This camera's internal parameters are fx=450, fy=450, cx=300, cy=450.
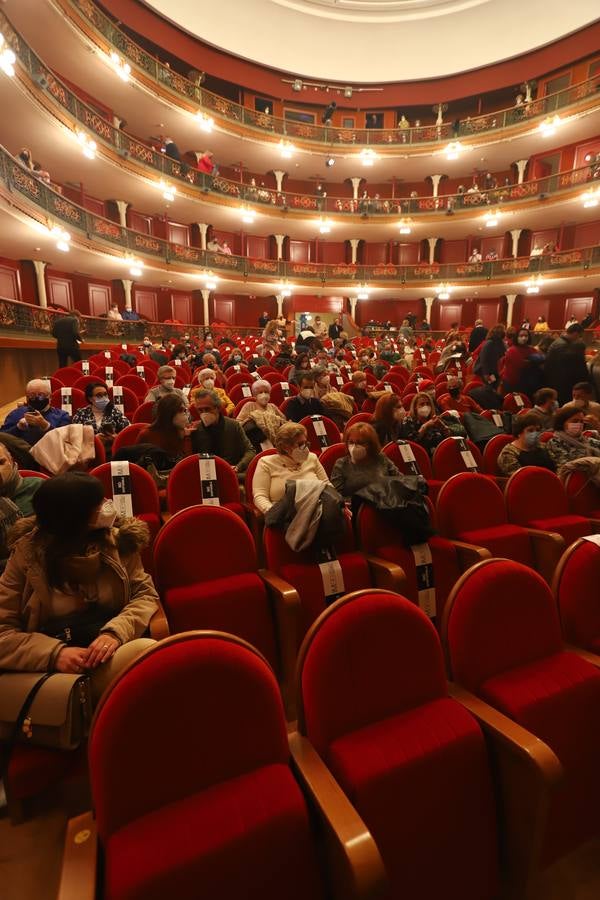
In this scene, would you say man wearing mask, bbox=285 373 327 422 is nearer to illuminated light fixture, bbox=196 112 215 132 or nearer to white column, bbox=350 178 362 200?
illuminated light fixture, bbox=196 112 215 132

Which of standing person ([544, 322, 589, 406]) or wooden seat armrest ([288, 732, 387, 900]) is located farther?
standing person ([544, 322, 589, 406])

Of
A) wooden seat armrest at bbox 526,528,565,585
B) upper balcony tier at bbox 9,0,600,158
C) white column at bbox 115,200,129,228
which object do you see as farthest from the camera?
white column at bbox 115,200,129,228

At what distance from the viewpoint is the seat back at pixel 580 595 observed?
1.48 meters

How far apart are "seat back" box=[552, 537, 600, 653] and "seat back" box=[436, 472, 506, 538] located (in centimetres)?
87

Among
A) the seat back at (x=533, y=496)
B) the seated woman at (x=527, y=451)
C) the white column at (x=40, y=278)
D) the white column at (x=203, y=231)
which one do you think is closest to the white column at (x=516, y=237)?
the white column at (x=203, y=231)

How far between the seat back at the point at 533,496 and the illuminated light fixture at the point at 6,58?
9668mm

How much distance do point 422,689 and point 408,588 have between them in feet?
3.03

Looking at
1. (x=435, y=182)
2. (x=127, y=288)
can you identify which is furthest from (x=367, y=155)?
(x=127, y=288)

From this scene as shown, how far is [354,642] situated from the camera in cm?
110

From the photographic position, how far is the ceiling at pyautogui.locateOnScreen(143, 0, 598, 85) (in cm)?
1586

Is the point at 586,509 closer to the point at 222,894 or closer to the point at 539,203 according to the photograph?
the point at 222,894

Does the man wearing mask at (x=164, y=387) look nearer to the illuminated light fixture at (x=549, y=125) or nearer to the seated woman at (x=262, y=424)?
the seated woman at (x=262, y=424)

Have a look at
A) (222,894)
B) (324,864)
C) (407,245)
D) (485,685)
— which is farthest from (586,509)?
(407,245)

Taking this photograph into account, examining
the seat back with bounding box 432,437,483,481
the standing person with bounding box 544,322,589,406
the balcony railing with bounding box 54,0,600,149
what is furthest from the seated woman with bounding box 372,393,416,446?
the balcony railing with bounding box 54,0,600,149
